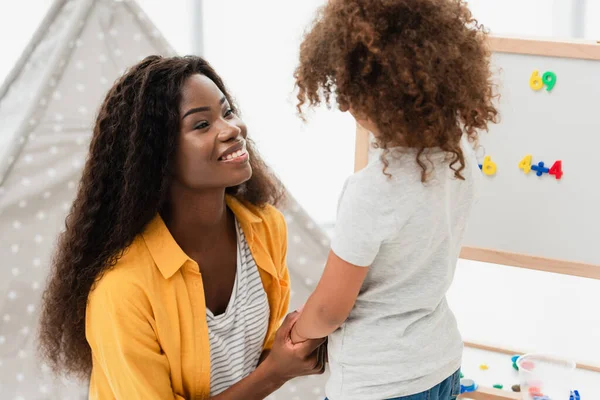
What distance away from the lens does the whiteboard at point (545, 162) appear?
1538mm

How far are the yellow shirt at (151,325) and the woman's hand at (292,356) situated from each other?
0.11 meters

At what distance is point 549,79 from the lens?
1.54m

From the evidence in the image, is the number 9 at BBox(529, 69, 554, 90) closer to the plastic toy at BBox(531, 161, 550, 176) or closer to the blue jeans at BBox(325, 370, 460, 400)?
the plastic toy at BBox(531, 161, 550, 176)

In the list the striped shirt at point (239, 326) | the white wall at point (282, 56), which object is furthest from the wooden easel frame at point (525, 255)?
the white wall at point (282, 56)

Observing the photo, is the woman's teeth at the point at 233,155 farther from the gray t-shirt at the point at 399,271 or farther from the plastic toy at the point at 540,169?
the plastic toy at the point at 540,169

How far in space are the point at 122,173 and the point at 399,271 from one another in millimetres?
421

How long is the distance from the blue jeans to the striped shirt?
0.33m

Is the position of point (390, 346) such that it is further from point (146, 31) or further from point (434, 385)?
point (146, 31)

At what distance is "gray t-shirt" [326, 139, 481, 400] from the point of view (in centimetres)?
93

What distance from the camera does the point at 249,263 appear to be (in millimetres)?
1296

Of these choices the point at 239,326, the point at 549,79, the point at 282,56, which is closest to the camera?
the point at 239,326

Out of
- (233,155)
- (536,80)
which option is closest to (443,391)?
(233,155)

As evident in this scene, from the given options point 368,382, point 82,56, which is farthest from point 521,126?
point 82,56

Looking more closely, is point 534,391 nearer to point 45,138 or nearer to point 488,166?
point 488,166
